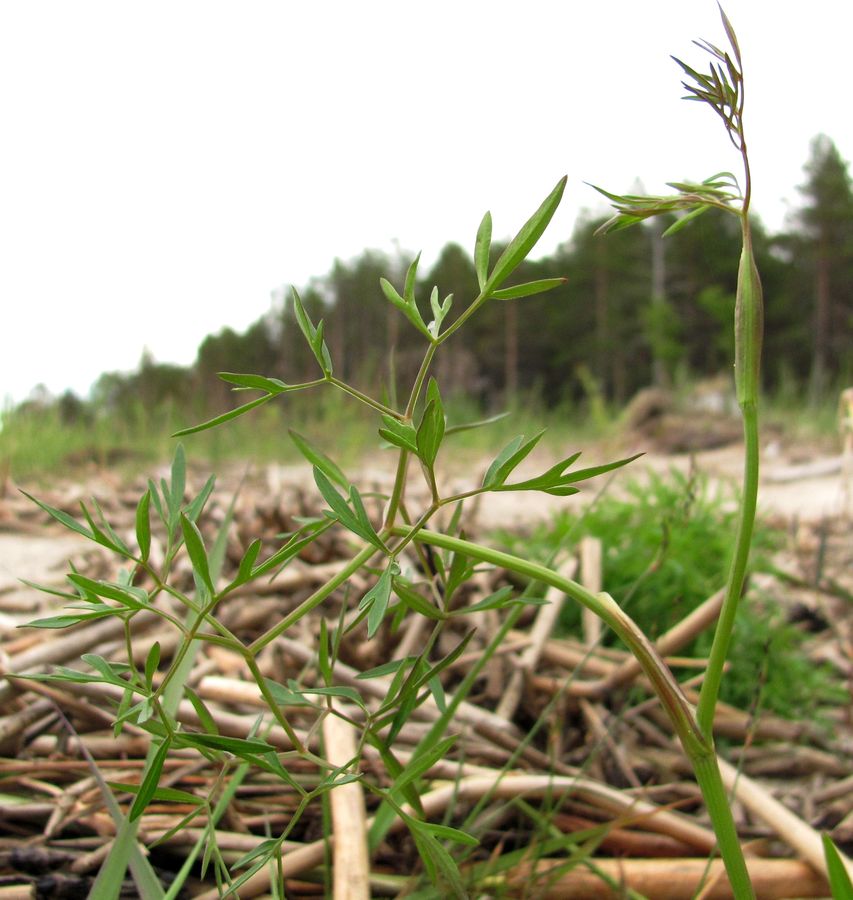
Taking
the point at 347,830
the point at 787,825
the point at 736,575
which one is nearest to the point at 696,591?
the point at 787,825

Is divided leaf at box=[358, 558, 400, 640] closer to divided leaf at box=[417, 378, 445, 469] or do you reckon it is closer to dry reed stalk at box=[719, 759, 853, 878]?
divided leaf at box=[417, 378, 445, 469]

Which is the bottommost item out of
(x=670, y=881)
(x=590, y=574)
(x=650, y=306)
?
(x=670, y=881)

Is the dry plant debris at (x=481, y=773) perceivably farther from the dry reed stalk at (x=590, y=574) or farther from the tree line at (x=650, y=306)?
the tree line at (x=650, y=306)

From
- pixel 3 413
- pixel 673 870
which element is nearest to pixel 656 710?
pixel 673 870

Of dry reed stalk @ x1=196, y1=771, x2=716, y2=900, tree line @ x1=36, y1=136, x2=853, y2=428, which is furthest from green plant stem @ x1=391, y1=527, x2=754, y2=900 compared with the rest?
tree line @ x1=36, y1=136, x2=853, y2=428

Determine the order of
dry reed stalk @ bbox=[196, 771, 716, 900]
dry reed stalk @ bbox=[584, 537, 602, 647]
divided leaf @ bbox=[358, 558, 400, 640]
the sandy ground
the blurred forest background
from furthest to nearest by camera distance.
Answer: the blurred forest background
the sandy ground
dry reed stalk @ bbox=[584, 537, 602, 647]
dry reed stalk @ bbox=[196, 771, 716, 900]
divided leaf @ bbox=[358, 558, 400, 640]

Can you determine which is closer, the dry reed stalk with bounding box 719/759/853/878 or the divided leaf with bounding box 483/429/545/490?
the divided leaf with bounding box 483/429/545/490

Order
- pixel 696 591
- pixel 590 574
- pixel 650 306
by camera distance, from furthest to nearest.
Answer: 1. pixel 650 306
2. pixel 696 591
3. pixel 590 574

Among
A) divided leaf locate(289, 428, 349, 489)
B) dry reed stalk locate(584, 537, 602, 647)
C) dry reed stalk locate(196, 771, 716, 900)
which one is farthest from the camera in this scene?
dry reed stalk locate(584, 537, 602, 647)

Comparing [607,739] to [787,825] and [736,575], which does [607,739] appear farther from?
[736,575]
